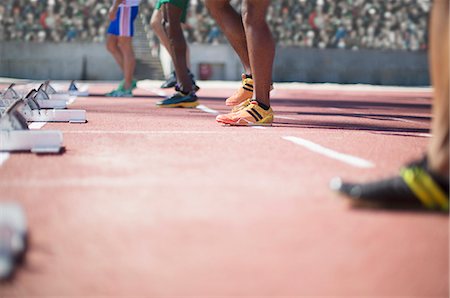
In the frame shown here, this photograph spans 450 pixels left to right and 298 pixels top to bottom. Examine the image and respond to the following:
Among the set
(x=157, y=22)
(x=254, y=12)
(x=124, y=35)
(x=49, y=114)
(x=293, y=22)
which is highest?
(x=254, y=12)

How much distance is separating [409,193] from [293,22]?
20.9 meters

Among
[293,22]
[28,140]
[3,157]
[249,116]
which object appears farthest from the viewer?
[293,22]

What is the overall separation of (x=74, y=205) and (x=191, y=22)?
66.2 ft

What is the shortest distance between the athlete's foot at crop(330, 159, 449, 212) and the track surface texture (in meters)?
0.07

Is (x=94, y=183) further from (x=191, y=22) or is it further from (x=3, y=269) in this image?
(x=191, y=22)

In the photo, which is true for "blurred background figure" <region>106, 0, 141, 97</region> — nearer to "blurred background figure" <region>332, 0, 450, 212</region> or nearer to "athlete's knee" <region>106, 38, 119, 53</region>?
"athlete's knee" <region>106, 38, 119, 53</region>

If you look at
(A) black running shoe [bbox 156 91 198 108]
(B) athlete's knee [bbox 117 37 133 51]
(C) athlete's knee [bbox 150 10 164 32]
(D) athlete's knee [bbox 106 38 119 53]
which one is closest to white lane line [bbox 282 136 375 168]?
(A) black running shoe [bbox 156 91 198 108]

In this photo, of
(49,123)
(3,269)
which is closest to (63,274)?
(3,269)

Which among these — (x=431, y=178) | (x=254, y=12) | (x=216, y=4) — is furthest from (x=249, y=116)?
(x=431, y=178)

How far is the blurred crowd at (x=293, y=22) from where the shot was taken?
22.9 meters

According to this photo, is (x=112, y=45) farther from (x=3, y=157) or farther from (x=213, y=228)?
(x=213, y=228)

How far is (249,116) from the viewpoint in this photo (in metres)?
6.14

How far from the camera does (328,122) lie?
23.7 feet

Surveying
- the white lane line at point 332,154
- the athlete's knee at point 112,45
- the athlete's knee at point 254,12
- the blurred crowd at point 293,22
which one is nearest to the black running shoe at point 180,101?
the athlete's knee at point 254,12
